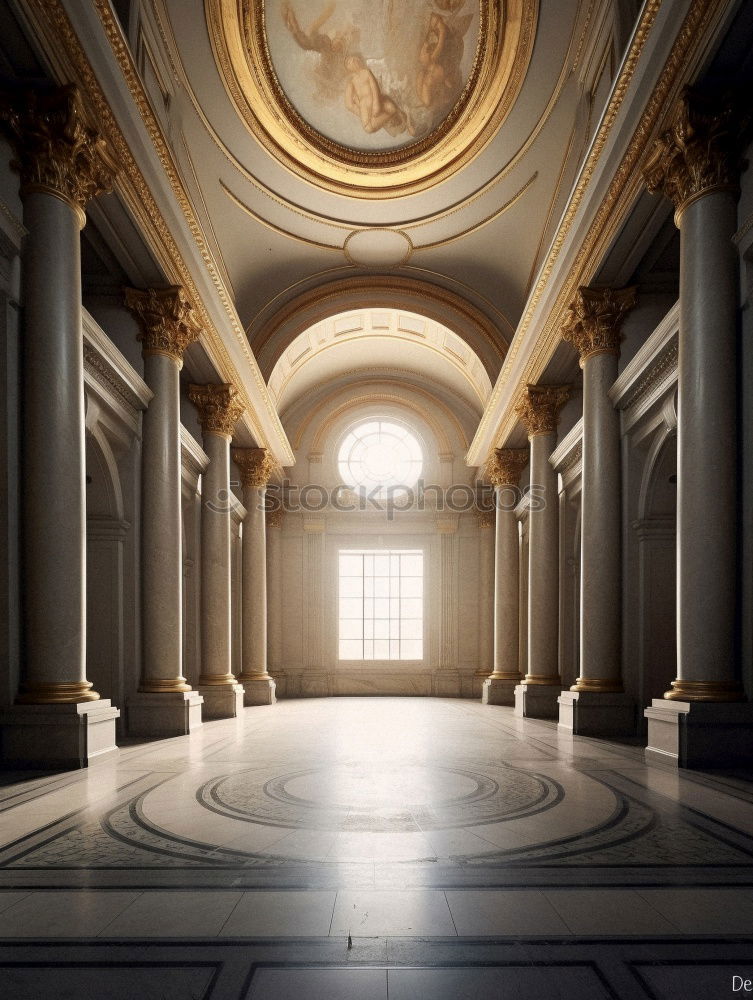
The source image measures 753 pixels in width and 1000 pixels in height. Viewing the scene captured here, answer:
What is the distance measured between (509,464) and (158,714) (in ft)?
35.8

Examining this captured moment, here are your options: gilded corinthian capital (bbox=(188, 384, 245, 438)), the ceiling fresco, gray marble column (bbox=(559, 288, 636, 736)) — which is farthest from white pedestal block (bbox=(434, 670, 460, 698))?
the ceiling fresco

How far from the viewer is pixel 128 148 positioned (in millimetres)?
7914

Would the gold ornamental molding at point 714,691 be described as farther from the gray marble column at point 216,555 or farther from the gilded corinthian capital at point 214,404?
the gilded corinthian capital at point 214,404

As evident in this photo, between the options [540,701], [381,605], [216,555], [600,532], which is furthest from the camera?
[381,605]

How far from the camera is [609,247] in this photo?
927 cm

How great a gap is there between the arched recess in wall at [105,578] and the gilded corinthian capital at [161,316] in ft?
5.67

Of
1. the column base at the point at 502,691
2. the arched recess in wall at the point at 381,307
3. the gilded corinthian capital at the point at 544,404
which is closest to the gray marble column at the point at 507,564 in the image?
the column base at the point at 502,691

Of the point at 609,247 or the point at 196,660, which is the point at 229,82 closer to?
the point at 609,247

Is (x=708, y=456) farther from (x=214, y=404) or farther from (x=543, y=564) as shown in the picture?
(x=214, y=404)

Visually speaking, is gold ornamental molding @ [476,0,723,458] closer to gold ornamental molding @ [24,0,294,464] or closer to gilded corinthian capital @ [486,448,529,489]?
gilded corinthian capital @ [486,448,529,489]

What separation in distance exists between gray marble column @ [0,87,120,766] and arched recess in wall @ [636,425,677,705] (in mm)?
6600

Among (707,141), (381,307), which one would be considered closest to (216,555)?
(381,307)

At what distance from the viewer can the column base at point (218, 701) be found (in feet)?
44.5

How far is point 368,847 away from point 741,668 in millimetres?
4084
